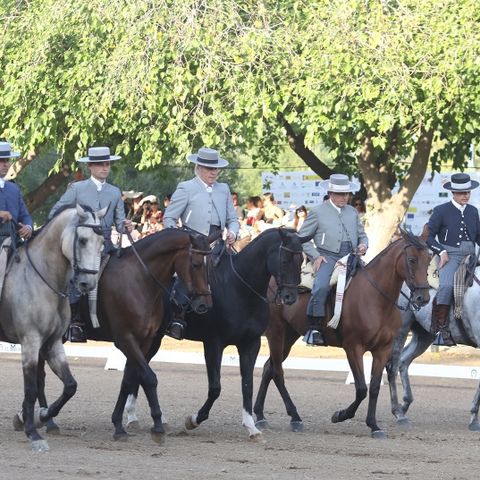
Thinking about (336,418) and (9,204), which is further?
(336,418)

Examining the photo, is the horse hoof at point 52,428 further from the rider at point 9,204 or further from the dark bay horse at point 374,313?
the dark bay horse at point 374,313

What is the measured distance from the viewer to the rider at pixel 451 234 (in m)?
15.8

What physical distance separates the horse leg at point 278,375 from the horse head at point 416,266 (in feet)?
5.45

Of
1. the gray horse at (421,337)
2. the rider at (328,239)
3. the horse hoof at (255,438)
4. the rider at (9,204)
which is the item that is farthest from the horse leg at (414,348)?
the rider at (9,204)

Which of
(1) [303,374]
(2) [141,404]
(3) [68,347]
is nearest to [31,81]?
(3) [68,347]

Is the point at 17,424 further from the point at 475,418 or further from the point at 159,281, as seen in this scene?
the point at 475,418

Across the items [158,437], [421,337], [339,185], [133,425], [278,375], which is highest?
[339,185]

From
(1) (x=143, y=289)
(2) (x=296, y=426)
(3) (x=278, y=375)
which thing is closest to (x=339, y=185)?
(3) (x=278, y=375)

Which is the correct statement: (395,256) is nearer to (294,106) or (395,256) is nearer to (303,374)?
(303,374)

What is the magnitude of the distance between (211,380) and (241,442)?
0.67m

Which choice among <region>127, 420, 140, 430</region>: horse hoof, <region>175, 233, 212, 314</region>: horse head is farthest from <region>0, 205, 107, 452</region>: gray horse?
<region>127, 420, 140, 430</region>: horse hoof

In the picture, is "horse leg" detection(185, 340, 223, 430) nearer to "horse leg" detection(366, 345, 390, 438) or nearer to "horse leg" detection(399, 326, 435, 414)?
"horse leg" detection(366, 345, 390, 438)

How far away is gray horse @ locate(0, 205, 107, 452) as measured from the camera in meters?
12.2

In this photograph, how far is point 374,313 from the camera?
1446cm
